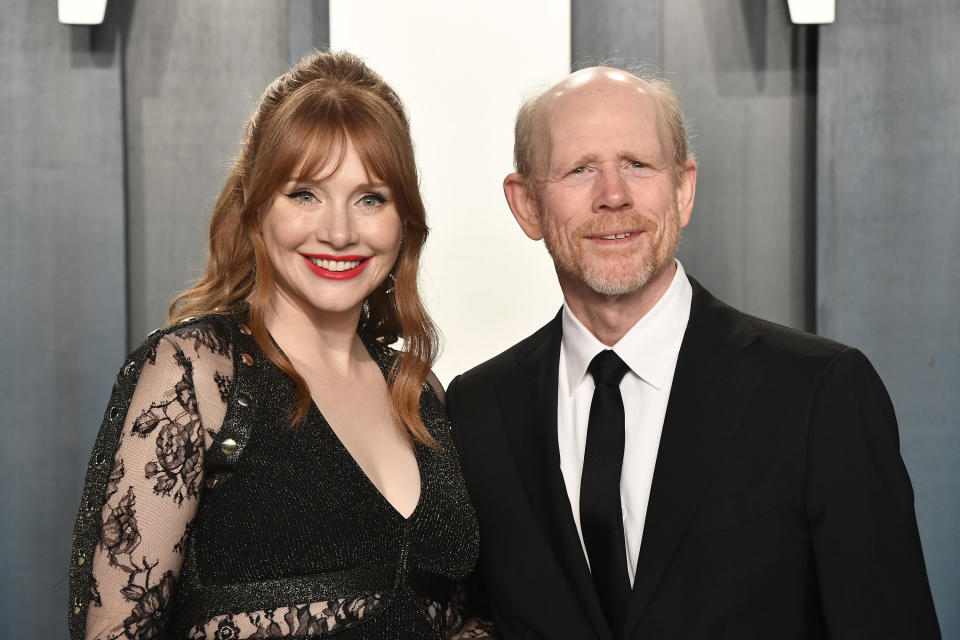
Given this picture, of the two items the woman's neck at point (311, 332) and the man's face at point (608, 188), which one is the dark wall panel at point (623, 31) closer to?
the man's face at point (608, 188)

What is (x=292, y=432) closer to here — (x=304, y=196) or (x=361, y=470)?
(x=361, y=470)

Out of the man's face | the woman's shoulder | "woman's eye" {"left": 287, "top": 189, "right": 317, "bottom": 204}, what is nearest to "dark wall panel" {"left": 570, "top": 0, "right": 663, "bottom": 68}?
the man's face

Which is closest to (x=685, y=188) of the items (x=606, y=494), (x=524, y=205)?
(x=524, y=205)

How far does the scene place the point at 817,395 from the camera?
1847 millimetres

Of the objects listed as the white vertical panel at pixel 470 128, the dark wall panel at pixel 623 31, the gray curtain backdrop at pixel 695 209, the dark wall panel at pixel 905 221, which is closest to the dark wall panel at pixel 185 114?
the gray curtain backdrop at pixel 695 209

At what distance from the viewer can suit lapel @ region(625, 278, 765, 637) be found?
1.82m

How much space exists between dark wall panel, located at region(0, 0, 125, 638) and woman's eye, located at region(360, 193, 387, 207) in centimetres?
137

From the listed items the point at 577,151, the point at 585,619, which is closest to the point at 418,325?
the point at 577,151

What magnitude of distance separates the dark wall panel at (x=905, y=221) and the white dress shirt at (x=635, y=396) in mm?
1196

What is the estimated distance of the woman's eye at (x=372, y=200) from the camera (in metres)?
2.09

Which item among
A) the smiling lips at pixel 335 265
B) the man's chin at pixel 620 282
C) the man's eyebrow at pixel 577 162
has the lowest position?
the man's chin at pixel 620 282

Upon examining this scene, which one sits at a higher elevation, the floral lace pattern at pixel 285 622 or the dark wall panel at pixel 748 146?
the dark wall panel at pixel 748 146

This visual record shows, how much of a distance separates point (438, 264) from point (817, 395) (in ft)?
5.33

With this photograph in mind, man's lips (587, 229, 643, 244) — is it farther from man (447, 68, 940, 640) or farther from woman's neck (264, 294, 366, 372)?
woman's neck (264, 294, 366, 372)
